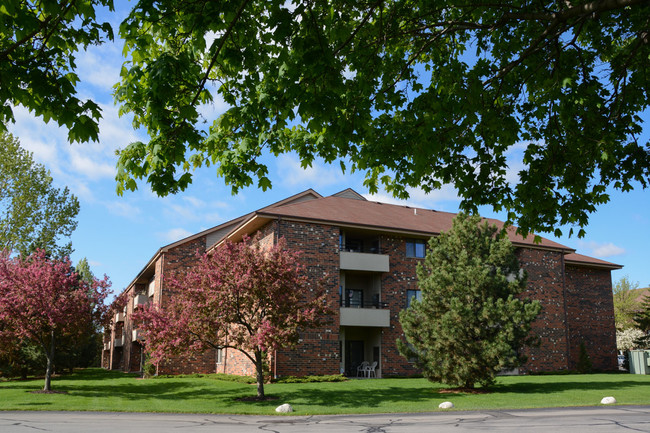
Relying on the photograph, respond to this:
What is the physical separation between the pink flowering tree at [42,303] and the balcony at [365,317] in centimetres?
1208

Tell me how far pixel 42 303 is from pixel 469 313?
1716 cm

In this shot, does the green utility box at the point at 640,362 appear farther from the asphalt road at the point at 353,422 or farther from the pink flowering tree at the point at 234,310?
the pink flowering tree at the point at 234,310

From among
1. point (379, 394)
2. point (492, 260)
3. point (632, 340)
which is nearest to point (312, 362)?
point (379, 394)

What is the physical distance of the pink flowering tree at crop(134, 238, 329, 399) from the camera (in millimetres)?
18656

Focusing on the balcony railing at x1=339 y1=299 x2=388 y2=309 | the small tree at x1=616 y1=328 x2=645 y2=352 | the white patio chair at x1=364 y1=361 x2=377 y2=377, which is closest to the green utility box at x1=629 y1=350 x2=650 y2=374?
the small tree at x1=616 y1=328 x2=645 y2=352

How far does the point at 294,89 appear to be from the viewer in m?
6.71

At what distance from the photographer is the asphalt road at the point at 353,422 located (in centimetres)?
1198

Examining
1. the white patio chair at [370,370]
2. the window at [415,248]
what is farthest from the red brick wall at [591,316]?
the white patio chair at [370,370]

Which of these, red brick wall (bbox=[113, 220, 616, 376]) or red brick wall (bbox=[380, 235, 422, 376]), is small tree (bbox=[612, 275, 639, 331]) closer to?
red brick wall (bbox=[113, 220, 616, 376])

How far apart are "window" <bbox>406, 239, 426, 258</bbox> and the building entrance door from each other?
601 centimetres

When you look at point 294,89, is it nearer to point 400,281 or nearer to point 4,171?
point 400,281

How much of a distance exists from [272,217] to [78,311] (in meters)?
9.55

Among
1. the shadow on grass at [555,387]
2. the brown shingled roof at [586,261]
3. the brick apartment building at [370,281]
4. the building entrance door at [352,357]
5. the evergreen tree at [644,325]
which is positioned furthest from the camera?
the evergreen tree at [644,325]

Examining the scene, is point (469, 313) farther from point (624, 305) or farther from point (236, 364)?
point (624, 305)
